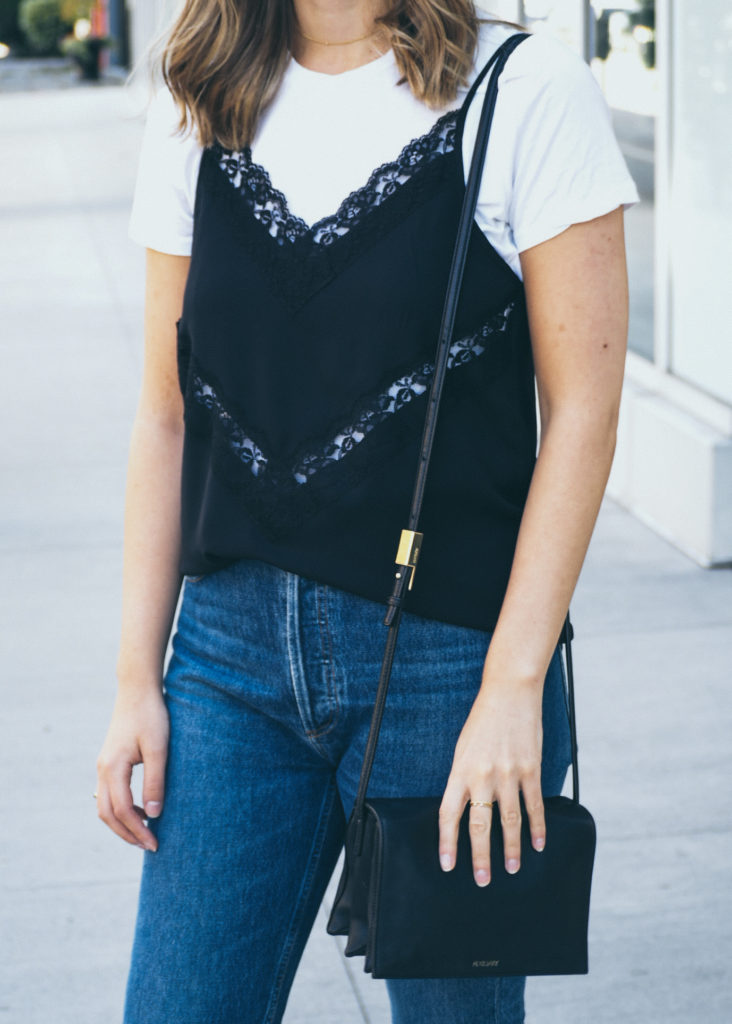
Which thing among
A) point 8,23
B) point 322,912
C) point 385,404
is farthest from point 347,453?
point 8,23

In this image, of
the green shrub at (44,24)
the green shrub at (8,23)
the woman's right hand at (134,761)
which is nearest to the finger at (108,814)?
the woman's right hand at (134,761)

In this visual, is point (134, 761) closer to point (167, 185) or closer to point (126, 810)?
point (126, 810)

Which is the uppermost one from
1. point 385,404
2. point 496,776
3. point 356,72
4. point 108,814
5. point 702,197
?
point 356,72

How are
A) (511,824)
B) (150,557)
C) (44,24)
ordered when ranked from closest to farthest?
1. (511,824)
2. (150,557)
3. (44,24)

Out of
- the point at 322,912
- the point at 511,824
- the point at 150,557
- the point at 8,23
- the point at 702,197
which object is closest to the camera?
the point at 511,824

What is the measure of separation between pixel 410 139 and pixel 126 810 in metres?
0.84

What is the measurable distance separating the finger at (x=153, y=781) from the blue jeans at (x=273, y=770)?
0.04 feet

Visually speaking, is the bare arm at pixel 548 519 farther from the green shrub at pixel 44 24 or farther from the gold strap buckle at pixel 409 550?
the green shrub at pixel 44 24

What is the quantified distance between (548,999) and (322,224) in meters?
1.88

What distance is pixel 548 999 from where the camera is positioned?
9.22ft

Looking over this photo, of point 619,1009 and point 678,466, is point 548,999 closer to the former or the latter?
point 619,1009

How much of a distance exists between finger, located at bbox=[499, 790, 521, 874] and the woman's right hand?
0.45 meters

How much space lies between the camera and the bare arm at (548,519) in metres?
1.39

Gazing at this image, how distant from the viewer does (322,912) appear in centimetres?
318
